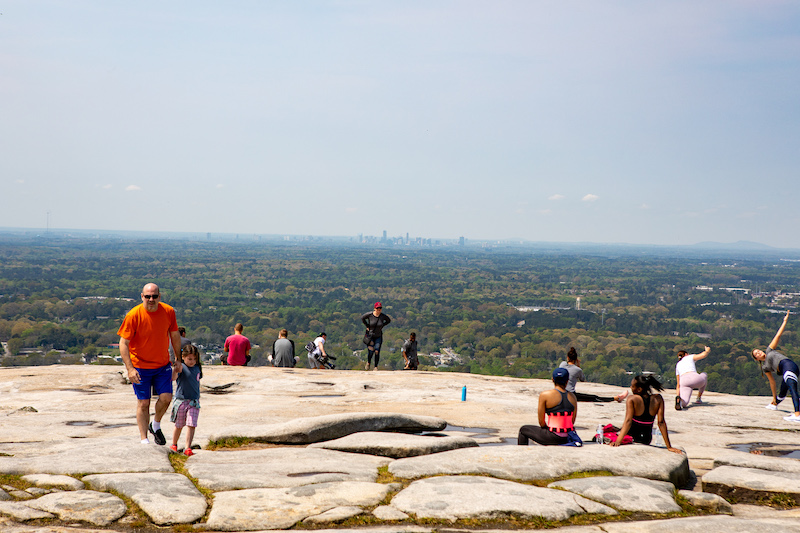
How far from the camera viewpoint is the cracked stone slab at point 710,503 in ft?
24.2

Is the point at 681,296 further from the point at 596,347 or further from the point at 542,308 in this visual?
the point at 596,347

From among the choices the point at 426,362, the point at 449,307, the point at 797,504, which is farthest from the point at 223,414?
the point at 449,307

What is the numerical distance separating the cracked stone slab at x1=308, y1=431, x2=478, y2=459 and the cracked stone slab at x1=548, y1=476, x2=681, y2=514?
222 cm

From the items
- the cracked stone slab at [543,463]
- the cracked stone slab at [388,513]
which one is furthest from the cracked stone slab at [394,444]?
the cracked stone slab at [388,513]

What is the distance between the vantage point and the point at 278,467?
8234mm

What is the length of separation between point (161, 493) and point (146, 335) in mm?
3102

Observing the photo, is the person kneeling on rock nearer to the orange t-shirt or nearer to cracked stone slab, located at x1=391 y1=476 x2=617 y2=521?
cracked stone slab, located at x1=391 y1=476 x2=617 y2=521

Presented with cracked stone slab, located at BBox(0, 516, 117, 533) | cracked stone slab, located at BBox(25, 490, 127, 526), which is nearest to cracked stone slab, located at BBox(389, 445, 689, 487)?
cracked stone slab, located at BBox(25, 490, 127, 526)

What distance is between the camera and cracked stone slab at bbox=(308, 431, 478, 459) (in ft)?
31.1

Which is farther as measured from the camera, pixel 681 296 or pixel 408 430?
pixel 681 296

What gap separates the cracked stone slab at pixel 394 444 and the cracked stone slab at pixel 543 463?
0.52 meters

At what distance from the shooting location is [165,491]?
6.97 m

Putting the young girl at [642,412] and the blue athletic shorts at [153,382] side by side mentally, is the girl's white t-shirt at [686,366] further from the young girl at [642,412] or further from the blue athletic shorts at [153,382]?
the blue athletic shorts at [153,382]

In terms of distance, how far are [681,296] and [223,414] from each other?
206 m
